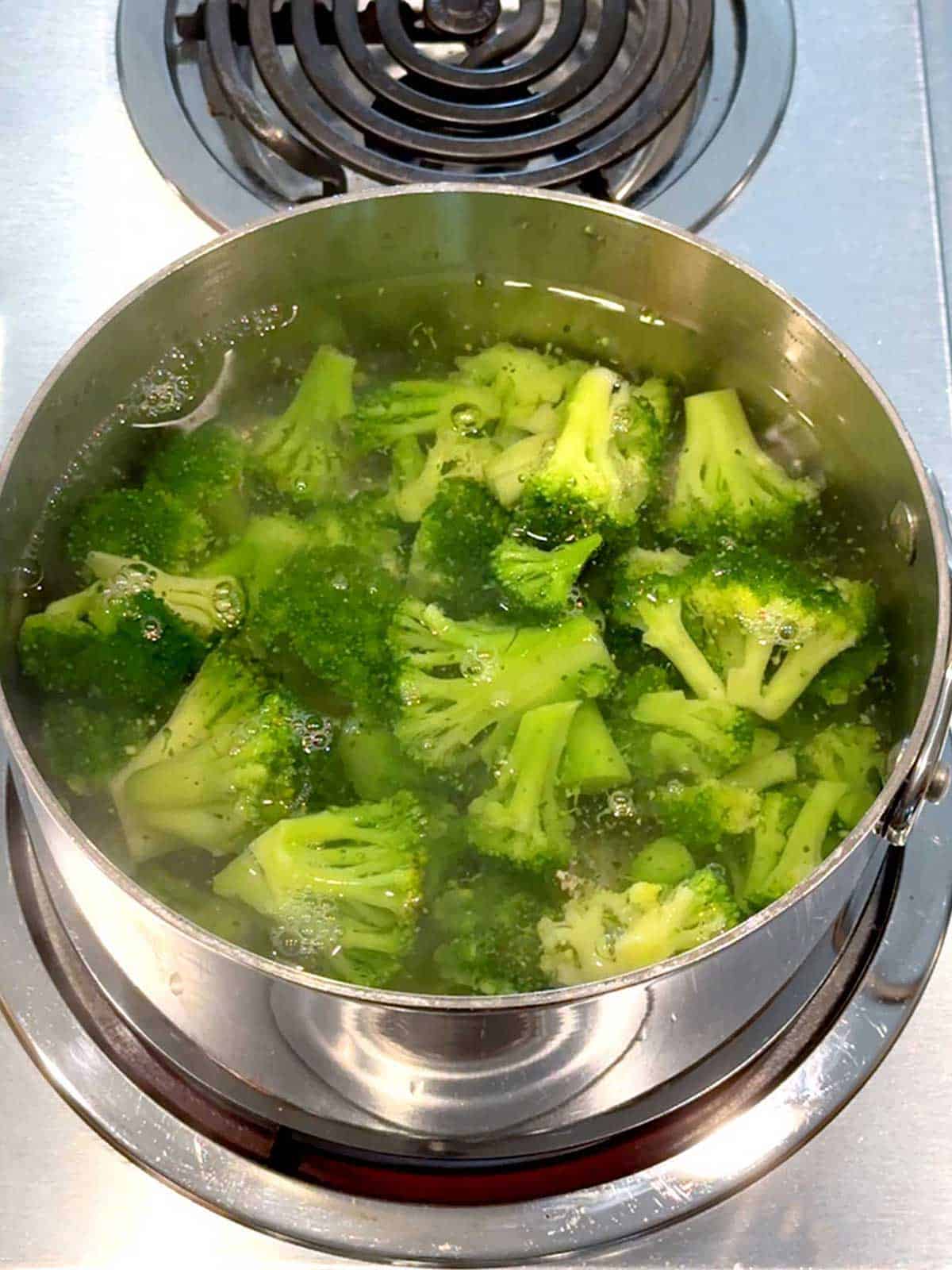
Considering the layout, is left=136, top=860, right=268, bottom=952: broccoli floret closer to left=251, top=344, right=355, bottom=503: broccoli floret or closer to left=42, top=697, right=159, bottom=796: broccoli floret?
left=42, top=697, right=159, bottom=796: broccoli floret

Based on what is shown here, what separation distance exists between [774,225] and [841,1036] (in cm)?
66

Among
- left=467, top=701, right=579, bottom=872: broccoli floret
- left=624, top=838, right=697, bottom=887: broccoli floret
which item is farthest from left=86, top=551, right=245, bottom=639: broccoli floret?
left=624, top=838, right=697, bottom=887: broccoli floret

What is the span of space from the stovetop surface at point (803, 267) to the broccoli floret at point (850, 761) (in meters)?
0.11

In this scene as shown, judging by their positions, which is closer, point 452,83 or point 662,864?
point 662,864

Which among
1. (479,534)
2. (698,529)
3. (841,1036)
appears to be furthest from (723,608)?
(841,1036)

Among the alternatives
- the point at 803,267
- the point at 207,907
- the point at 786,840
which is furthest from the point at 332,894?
the point at 803,267

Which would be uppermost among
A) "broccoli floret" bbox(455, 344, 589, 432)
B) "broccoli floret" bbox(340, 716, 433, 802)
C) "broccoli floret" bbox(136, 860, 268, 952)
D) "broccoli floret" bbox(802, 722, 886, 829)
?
"broccoli floret" bbox(455, 344, 589, 432)

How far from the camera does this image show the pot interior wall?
885 mm

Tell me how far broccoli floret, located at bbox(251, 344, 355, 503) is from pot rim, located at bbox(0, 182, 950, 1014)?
0.14 meters

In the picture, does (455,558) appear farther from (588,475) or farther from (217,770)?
(217,770)

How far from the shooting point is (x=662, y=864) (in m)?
0.84

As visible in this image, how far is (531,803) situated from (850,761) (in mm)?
217

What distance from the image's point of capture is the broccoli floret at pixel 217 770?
2.73ft

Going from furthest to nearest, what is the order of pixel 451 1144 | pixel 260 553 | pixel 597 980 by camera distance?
pixel 260 553 → pixel 451 1144 → pixel 597 980
